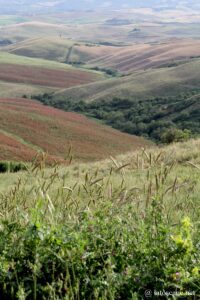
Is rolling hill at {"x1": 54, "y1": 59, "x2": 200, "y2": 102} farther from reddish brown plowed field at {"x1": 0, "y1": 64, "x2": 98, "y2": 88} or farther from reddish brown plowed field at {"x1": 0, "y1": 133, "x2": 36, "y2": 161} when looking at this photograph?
reddish brown plowed field at {"x1": 0, "y1": 133, "x2": 36, "y2": 161}

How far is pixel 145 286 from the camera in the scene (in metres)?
3.61

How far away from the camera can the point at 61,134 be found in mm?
45031

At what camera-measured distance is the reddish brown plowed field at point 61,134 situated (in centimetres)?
4009

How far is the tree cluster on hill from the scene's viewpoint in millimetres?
57231

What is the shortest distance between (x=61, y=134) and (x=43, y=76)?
2487 inches

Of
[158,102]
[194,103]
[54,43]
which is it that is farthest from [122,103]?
[54,43]

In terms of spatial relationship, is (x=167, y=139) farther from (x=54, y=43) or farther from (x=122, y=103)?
(x=54, y=43)


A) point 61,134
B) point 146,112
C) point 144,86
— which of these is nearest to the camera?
point 61,134

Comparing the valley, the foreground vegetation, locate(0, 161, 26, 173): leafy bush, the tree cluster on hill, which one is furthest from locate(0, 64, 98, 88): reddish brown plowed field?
the foreground vegetation

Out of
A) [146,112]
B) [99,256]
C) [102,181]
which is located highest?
[102,181]

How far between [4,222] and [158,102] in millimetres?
73503

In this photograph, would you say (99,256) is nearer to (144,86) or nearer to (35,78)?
(144,86)

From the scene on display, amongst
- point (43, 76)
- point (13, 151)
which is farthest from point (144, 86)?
point (13, 151)

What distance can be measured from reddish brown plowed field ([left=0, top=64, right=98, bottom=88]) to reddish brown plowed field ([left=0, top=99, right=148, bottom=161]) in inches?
1910
